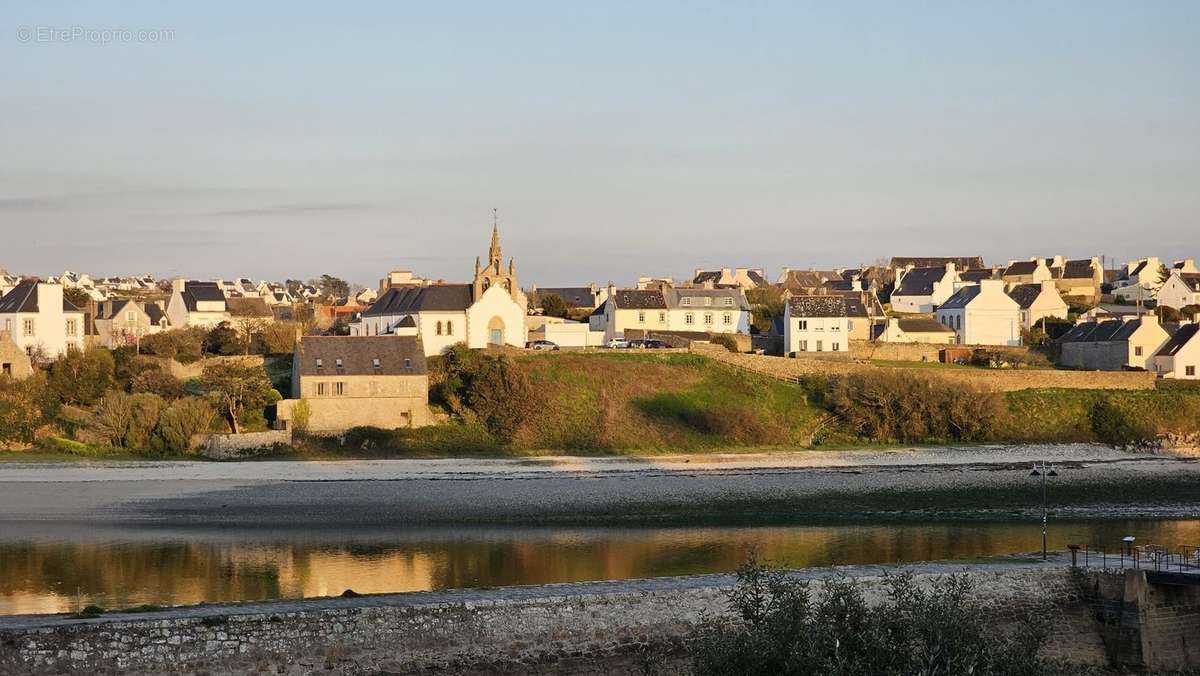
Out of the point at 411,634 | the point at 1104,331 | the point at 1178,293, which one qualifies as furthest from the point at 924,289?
the point at 411,634

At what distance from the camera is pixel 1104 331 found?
57.1m

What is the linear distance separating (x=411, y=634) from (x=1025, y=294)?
178 feet

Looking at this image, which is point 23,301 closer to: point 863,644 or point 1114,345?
point 1114,345

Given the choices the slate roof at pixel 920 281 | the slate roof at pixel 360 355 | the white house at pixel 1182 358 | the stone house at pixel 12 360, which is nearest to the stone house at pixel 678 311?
the slate roof at pixel 920 281

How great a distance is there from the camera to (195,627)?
57.6ft

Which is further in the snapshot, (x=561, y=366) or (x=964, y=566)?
(x=561, y=366)

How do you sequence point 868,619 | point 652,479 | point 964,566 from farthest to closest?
1. point 652,479
2. point 964,566
3. point 868,619

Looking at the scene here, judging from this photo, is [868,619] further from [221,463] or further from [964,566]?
[221,463]

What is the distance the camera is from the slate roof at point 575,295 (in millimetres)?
75856

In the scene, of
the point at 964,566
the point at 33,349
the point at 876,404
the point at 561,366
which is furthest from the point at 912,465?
the point at 33,349

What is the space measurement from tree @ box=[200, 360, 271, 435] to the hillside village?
2.65 ft

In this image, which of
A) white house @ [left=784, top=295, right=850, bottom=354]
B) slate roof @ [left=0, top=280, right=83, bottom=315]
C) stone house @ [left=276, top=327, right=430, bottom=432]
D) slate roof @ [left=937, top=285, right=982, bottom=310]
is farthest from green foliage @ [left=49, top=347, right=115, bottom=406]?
slate roof @ [left=937, top=285, right=982, bottom=310]

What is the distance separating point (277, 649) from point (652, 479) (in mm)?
21275

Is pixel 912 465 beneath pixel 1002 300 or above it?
beneath
